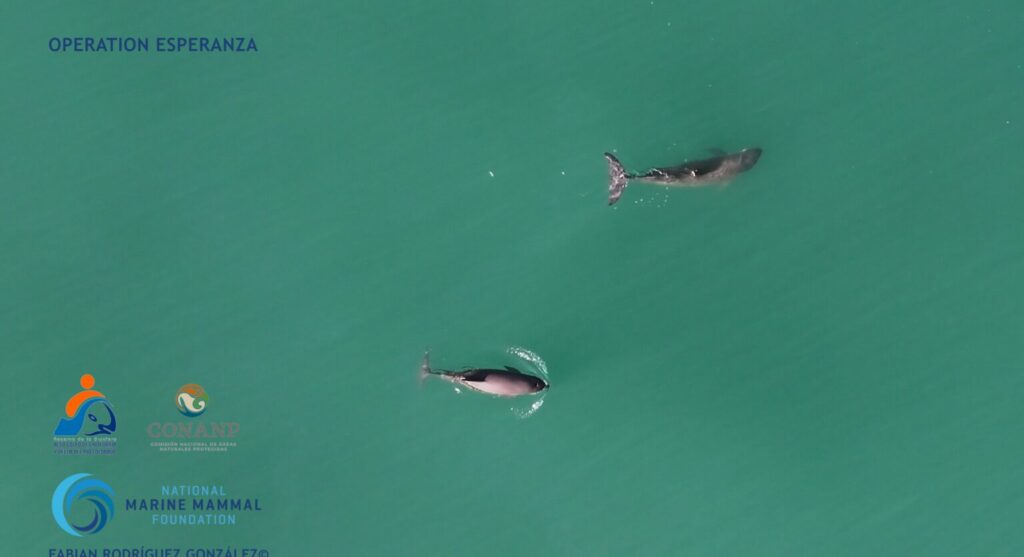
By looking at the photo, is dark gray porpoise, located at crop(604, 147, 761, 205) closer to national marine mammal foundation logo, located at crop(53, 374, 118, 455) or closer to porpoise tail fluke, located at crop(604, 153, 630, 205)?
porpoise tail fluke, located at crop(604, 153, 630, 205)

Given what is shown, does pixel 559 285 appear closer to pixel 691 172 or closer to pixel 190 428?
pixel 691 172

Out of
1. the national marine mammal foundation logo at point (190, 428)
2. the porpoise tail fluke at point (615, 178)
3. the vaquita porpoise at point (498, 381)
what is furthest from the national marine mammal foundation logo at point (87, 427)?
the porpoise tail fluke at point (615, 178)

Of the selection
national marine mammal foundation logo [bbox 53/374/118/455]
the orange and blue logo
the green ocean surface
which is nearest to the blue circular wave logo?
the green ocean surface

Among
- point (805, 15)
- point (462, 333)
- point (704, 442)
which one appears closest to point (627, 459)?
point (704, 442)

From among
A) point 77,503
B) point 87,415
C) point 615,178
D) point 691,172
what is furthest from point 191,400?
point 691,172

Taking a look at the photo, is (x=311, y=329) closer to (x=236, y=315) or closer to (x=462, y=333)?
(x=236, y=315)

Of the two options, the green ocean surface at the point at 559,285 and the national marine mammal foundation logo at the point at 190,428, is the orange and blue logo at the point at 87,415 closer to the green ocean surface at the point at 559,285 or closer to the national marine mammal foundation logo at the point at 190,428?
the green ocean surface at the point at 559,285

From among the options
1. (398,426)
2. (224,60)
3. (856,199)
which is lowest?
(398,426)
